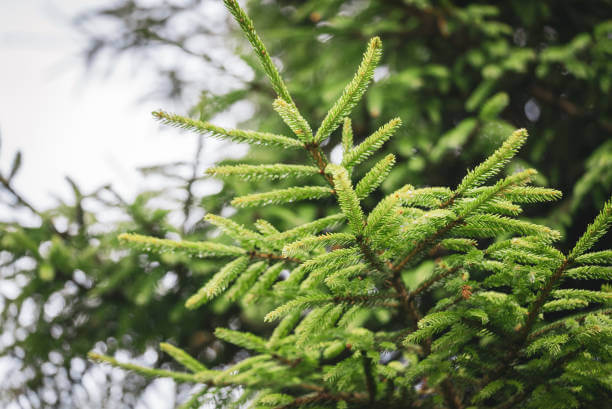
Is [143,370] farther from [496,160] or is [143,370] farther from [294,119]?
[496,160]

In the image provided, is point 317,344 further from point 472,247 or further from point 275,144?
point 275,144

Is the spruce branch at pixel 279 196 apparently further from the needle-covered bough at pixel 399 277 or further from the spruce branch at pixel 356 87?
the spruce branch at pixel 356 87

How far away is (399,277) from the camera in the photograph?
0.97 m

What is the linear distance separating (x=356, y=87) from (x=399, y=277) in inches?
22.2

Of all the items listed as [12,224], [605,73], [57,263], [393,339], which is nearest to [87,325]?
[57,263]

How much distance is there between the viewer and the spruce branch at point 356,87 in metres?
0.70

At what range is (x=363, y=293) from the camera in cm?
92

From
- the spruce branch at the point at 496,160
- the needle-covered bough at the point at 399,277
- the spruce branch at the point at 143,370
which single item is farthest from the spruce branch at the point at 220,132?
the spruce branch at the point at 143,370

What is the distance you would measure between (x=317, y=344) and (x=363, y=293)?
262mm

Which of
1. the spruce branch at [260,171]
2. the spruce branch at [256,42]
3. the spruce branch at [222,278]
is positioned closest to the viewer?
the spruce branch at [256,42]

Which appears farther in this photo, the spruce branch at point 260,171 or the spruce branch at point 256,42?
the spruce branch at point 260,171

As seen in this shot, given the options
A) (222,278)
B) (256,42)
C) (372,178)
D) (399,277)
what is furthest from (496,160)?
(222,278)

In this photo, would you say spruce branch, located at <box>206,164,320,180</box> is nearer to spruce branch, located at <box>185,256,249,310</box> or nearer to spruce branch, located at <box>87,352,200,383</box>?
spruce branch, located at <box>185,256,249,310</box>

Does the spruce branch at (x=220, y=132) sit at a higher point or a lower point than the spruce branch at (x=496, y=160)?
higher
